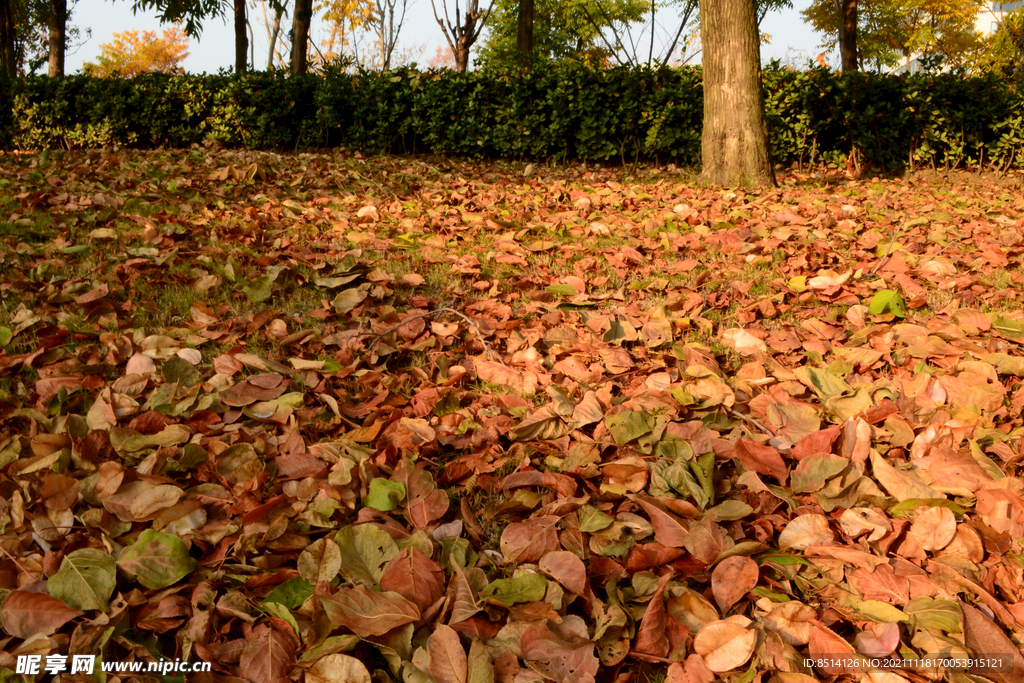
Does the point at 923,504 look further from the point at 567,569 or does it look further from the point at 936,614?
the point at 567,569

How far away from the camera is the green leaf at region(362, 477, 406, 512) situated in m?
1.72

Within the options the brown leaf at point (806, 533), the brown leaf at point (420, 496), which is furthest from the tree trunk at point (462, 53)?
the brown leaf at point (806, 533)

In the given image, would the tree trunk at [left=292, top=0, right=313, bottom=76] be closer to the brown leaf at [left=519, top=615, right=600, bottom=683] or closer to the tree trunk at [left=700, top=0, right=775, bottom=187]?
the tree trunk at [left=700, top=0, right=775, bottom=187]

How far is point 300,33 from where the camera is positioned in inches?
415

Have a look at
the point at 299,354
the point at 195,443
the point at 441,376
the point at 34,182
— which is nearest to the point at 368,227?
the point at 299,354

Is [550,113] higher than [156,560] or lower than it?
higher

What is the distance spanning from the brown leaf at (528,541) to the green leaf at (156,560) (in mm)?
696

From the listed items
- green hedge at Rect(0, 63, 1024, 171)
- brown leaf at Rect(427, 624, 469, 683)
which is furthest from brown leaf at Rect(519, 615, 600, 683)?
green hedge at Rect(0, 63, 1024, 171)

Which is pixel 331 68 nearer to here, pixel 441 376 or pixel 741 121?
pixel 741 121

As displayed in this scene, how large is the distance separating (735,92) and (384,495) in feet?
18.6

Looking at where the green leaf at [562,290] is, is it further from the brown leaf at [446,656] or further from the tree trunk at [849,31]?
the tree trunk at [849,31]

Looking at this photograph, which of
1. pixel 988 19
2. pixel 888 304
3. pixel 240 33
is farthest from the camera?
pixel 988 19

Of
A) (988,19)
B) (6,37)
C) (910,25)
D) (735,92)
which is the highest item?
(988,19)

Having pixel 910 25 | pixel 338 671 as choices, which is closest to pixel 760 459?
pixel 338 671
